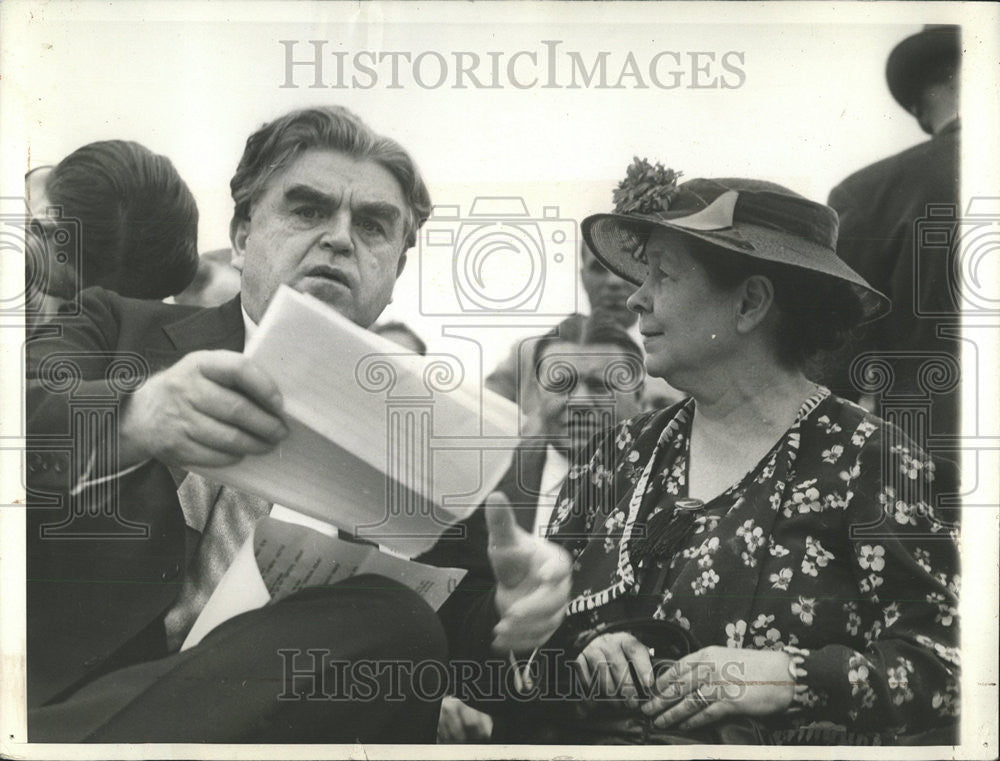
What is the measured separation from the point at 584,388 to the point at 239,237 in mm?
781

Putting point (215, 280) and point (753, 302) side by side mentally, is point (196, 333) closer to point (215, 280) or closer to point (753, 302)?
point (215, 280)

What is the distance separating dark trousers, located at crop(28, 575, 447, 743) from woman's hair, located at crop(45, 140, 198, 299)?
740 millimetres

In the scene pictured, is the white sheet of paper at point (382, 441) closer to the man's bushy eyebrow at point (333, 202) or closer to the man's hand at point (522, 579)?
the man's hand at point (522, 579)

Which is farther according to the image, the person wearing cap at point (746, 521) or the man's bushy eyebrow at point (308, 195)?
the man's bushy eyebrow at point (308, 195)

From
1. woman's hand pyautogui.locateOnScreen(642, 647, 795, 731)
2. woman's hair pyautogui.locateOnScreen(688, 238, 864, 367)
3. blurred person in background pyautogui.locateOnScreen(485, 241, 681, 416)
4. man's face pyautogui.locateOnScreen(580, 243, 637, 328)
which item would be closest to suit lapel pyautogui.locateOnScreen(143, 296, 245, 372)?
blurred person in background pyautogui.locateOnScreen(485, 241, 681, 416)

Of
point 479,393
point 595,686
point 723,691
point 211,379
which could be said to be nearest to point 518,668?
point 595,686

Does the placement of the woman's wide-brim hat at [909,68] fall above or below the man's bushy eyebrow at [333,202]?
above

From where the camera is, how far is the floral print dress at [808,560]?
7.73 ft

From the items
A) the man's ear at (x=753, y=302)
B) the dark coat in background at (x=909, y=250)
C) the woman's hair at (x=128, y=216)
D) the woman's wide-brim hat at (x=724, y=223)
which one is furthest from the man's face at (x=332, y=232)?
the dark coat in background at (x=909, y=250)

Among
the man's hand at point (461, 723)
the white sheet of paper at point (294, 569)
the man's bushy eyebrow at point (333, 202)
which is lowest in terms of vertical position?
the man's hand at point (461, 723)

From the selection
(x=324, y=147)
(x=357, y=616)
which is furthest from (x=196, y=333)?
(x=357, y=616)

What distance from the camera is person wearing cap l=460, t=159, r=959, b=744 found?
7.75 feet

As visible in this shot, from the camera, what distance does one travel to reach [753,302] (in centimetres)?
240

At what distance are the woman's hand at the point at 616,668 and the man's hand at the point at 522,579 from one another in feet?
0.32
